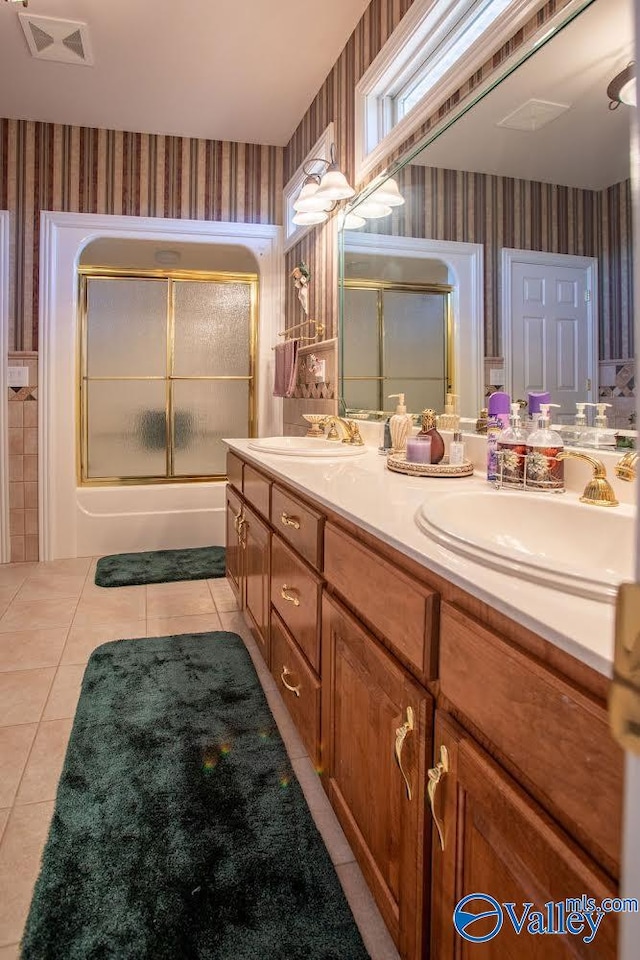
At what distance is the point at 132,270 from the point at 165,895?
3663 mm

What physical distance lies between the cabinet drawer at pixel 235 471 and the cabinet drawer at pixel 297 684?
2.37ft

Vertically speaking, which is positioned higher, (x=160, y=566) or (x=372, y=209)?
(x=372, y=209)

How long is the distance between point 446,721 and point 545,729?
22 cm

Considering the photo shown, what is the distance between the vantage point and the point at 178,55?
286cm

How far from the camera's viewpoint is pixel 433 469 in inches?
63.6

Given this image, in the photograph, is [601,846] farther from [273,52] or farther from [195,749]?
[273,52]

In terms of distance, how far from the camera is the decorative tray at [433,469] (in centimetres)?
161

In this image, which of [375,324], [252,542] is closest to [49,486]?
[252,542]

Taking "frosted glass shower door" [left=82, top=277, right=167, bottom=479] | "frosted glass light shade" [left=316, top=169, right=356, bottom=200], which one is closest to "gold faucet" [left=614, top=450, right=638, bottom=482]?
"frosted glass light shade" [left=316, top=169, right=356, bottom=200]

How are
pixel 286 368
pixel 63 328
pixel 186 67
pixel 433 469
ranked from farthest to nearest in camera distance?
pixel 63 328, pixel 286 368, pixel 186 67, pixel 433 469

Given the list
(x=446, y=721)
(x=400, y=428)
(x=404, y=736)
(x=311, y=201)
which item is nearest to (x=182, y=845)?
(x=404, y=736)

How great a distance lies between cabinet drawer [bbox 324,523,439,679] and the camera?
2.75 ft

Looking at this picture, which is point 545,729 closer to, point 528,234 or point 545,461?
point 545,461

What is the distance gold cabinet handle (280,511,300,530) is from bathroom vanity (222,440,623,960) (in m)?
0.06
